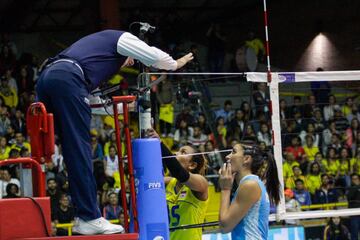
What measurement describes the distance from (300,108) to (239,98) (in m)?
2.68

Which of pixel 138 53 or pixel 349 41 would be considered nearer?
pixel 138 53

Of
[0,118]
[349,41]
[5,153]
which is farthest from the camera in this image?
[349,41]

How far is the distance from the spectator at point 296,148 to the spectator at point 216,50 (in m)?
7.06

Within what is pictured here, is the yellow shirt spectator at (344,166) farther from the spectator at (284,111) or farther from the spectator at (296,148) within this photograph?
the spectator at (284,111)

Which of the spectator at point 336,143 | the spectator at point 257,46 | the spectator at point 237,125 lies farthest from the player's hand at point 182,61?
the spectator at point 257,46

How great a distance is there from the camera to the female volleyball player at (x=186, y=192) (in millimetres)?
6852

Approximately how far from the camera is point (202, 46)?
2709cm

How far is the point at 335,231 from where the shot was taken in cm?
1446

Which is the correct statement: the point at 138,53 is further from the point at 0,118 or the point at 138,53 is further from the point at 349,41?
the point at 349,41

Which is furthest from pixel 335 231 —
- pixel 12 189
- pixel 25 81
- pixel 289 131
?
pixel 25 81

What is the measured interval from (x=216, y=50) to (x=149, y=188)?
18199 millimetres

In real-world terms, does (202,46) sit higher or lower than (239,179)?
higher

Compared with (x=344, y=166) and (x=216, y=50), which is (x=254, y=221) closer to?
(x=344, y=166)

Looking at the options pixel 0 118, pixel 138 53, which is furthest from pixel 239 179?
pixel 0 118
